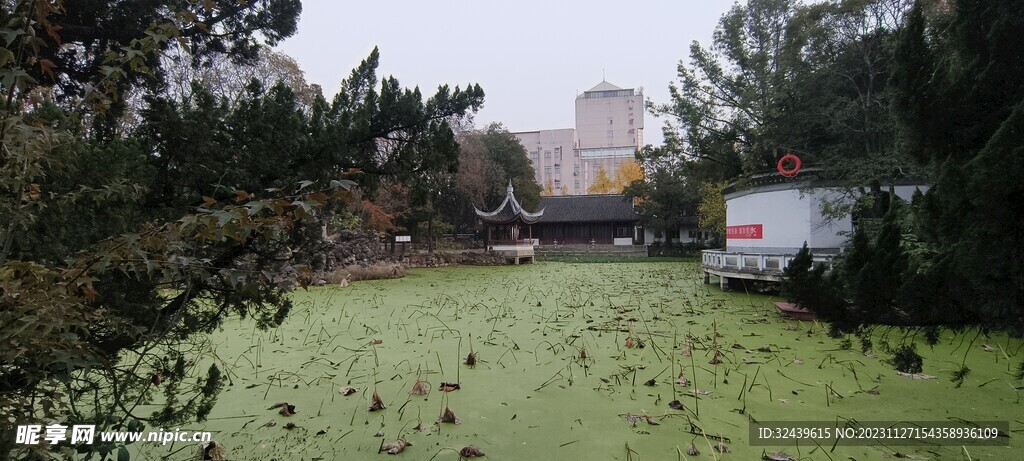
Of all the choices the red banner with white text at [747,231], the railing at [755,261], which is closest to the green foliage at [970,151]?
the railing at [755,261]

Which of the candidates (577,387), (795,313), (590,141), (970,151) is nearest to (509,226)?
(795,313)

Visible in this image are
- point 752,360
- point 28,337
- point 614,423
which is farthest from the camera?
point 752,360

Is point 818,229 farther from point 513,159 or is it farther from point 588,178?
point 588,178

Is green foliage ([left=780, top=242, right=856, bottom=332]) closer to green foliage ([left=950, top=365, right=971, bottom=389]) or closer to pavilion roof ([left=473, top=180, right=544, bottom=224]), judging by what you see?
green foliage ([left=950, top=365, right=971, bottom=389])

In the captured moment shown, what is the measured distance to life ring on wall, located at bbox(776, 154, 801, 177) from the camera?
8.88 m

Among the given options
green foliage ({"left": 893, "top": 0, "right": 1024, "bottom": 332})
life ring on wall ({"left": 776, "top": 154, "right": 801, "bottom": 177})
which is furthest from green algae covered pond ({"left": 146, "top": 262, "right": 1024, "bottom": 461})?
life ring on wall ({"left": 776, "top": 154, "right": 801, "bottom": 177})

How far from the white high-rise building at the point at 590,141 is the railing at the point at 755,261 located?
33318 millimetres

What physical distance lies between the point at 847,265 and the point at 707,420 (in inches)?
40.4

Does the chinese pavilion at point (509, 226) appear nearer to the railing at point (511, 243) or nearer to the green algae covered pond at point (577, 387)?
the railing at point (511, 243)

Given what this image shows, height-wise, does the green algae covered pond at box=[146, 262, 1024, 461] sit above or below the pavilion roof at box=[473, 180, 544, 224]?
below

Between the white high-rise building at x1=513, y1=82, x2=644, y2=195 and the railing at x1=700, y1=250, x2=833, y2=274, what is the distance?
3332 centimetres

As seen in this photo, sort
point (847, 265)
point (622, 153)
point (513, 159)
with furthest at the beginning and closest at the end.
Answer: point (622, 153)
point (513, 159)
point (847, 265)

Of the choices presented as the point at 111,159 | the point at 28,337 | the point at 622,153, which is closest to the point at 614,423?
the point at 28,337

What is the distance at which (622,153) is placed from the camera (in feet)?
145
